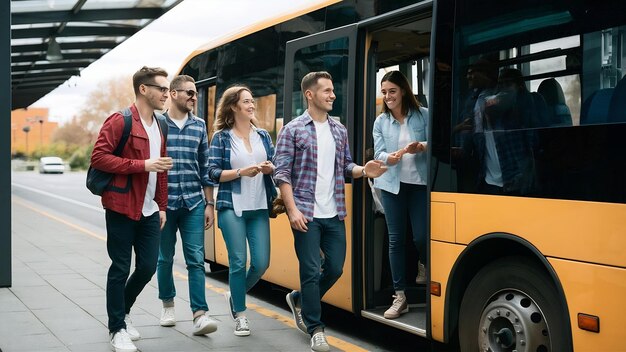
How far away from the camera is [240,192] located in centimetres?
637

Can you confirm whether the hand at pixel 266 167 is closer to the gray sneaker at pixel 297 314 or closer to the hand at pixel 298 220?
the hand at pixel 298 220

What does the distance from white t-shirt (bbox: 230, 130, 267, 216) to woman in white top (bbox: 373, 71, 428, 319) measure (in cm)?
92

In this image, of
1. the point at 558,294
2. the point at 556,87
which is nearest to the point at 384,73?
the point at 556,87

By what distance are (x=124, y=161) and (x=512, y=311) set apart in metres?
2.71

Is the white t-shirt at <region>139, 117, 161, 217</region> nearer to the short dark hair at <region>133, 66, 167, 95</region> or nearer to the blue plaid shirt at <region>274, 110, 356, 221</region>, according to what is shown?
the short dark hair at <region>133, 66, 167, 95</region>

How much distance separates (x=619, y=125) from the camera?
3971mm

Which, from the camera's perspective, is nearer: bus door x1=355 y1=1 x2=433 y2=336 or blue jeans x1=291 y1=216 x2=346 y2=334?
blue jeans x1=291 y1=216 x2=346 y2=334

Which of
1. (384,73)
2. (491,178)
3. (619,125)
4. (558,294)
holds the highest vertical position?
(384,73)

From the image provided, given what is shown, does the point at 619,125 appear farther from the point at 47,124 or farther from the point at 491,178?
the point at 47,124

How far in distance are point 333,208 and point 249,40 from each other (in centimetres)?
307

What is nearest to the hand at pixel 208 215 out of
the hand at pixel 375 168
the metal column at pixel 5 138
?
the hand at pixel 375 168

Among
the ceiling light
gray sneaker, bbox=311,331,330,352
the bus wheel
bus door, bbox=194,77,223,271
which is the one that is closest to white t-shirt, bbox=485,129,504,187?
the bus wheel

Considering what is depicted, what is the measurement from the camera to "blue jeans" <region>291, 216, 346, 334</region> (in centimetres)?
587

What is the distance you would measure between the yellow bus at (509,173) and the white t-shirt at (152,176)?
1466 millimetres
